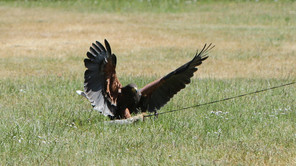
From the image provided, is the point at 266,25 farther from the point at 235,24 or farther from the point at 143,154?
the point at 143,154

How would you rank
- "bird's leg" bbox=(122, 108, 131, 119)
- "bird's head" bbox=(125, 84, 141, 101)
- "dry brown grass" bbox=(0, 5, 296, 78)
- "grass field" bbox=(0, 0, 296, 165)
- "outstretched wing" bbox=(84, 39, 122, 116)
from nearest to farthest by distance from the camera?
"grass field" bbox=(0, 0, 296, 165), "outstretched wing" bbox=(84, 39, 122, 116), "bird's head" bbox=(125, 84, 141, 101), "bird's leg" bbox=(122, 108, 131, 119), "dry brown grass" bbox=(0, 5, 296, 78)

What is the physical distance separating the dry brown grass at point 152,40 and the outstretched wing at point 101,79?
4070 mm

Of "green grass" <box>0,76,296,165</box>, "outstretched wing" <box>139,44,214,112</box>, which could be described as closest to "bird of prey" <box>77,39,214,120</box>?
"outstretched wing" <box>139,44,214,112</box>

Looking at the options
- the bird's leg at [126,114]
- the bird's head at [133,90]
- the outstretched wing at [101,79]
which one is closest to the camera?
the outstretched wing at [101,79]

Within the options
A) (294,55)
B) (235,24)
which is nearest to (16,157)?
(294,55)

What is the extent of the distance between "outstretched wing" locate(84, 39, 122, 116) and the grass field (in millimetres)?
262

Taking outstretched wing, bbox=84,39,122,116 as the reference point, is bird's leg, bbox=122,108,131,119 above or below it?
below

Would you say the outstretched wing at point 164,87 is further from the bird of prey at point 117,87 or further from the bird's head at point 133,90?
the bird's head at point 133,90

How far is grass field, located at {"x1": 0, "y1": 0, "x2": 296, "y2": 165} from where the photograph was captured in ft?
16.8

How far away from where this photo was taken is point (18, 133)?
5.50 metres

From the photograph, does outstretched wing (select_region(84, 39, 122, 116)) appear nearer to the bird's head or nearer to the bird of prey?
the bird of prey

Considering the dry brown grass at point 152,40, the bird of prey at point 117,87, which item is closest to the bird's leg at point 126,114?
Answer: the bird of prey at point 117,87

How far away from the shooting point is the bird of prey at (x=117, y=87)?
569 cm

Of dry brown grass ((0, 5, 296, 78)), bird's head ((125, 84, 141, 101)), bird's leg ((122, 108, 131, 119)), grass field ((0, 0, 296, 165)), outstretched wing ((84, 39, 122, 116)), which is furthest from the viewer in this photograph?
dry brown grass ((0, 5, 296, 78))
